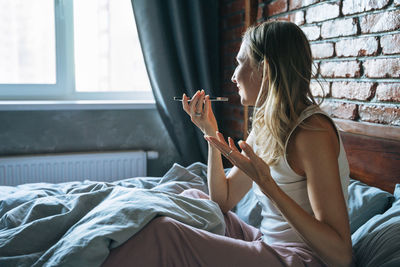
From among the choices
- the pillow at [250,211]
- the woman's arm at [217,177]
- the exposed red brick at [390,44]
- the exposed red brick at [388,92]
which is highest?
the exposed red brick at [390,44]

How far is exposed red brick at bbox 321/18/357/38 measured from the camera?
1.44m

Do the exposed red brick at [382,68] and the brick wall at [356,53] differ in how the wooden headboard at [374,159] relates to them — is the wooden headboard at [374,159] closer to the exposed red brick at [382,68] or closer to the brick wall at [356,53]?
the brick wall at [356,53]

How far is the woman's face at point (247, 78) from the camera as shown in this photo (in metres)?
1.17

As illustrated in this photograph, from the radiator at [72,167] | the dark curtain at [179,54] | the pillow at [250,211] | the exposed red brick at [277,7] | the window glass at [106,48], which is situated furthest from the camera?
the window glass at [106,48]

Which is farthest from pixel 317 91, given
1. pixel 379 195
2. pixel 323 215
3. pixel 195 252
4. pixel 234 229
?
pixel 195 252

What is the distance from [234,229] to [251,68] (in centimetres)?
52

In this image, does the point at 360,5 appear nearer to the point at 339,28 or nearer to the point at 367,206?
the point at 339,28

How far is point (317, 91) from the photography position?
1664 millimetres

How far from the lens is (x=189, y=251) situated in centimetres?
99

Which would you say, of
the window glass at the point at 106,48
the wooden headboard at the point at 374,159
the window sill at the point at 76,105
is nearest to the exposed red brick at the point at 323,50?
the wooden headboard at the point at 374,159

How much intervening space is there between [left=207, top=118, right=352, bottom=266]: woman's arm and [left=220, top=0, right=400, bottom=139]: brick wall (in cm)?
37

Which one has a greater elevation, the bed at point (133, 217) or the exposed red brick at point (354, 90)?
the exposed red brick at point (354, 90)

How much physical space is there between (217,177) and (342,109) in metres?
0.54

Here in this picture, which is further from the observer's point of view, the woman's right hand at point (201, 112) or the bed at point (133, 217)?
the woman's right hand at point (201, 112)
